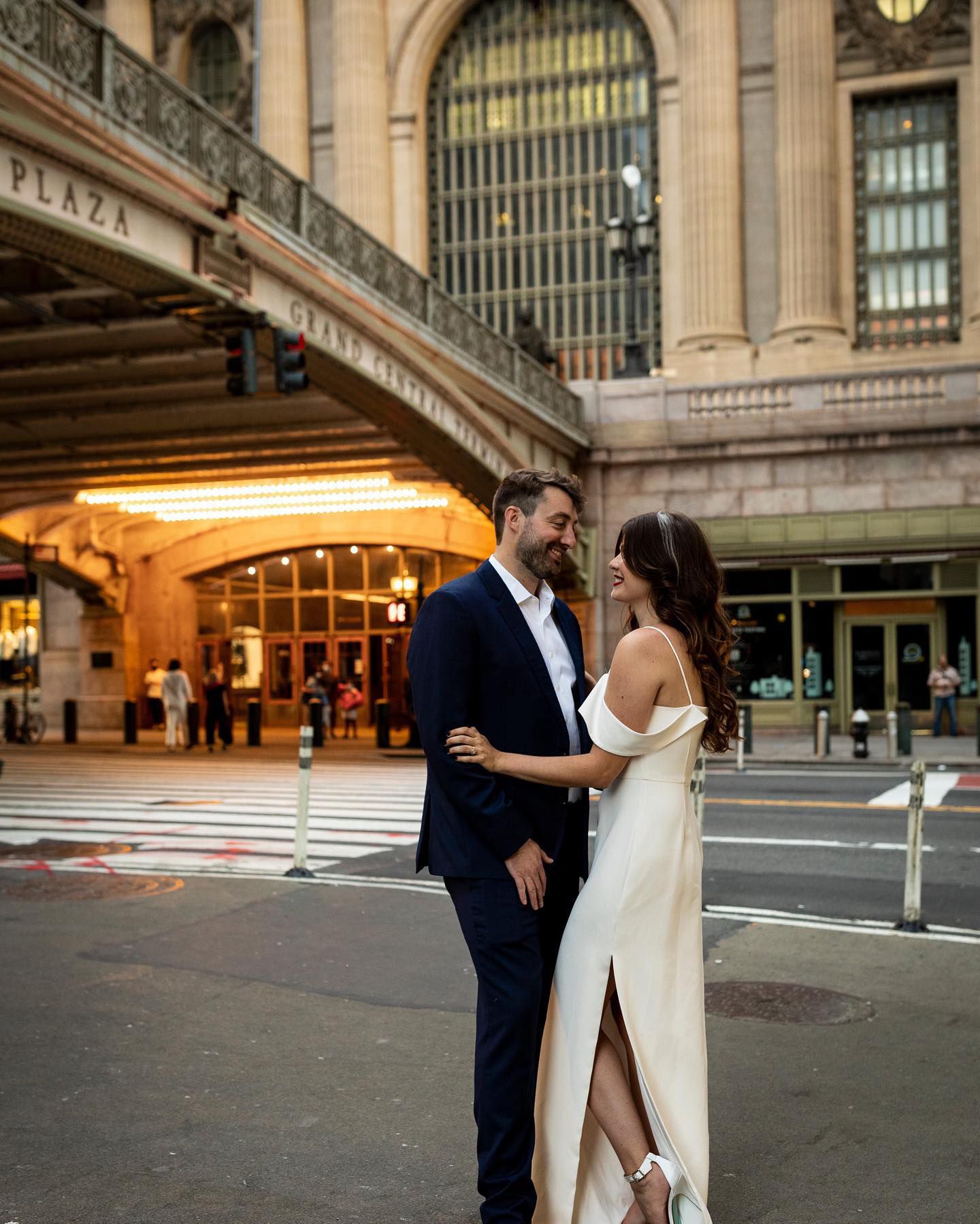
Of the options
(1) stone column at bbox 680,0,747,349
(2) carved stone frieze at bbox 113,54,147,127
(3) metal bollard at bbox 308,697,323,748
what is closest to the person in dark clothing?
(1) stone column at bbox 680,0,747,349

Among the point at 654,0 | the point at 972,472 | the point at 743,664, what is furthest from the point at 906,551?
the point at 654,0

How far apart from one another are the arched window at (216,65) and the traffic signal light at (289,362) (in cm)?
3159

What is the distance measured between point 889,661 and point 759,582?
3.17m

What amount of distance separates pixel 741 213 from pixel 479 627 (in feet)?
121

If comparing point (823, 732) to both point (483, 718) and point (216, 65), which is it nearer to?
point (483, 718)

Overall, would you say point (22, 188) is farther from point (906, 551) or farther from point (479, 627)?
point (906, 551)

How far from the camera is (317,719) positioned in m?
29.5

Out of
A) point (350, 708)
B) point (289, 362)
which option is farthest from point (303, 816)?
point (350, 708)

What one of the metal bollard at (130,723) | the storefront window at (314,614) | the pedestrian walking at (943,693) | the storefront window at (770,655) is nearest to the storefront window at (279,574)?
the storefront window at (314,614)

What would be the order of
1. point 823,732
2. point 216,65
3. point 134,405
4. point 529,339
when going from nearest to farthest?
point 823,732
point 134,405
point 529,339
point 216,65

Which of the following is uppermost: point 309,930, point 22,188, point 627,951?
point 22,188

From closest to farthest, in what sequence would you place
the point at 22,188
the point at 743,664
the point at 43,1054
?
the point at 43,1054
the point at 22,188
the point at 743,664

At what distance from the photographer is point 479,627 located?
12.4 ft

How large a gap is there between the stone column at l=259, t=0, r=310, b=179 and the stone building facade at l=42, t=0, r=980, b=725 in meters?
0.08
